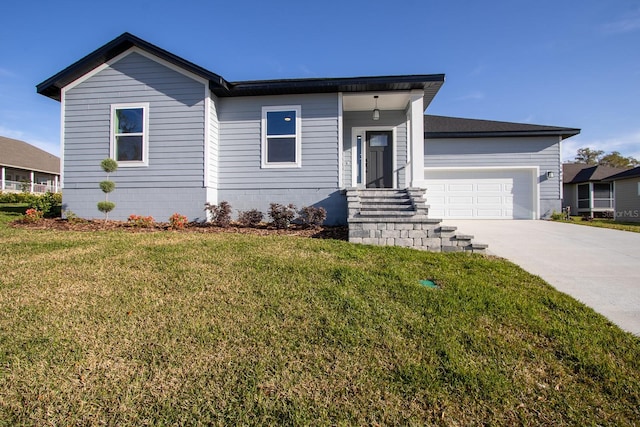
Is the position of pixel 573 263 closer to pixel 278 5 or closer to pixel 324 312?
pixel 324 312

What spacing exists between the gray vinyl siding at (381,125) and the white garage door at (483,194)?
356 cm

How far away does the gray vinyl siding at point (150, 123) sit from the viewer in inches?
332

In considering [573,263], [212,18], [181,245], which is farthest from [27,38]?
[573,263]

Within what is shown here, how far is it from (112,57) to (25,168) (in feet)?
83.2

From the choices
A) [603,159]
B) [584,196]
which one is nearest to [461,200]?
[584,196]

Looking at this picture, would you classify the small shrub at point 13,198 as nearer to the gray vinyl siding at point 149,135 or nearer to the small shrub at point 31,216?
the gray vinyl siding at point 149,135

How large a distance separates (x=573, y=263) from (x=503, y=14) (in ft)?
24.0

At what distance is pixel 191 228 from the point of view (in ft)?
24.8

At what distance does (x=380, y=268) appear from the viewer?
4.44 metres

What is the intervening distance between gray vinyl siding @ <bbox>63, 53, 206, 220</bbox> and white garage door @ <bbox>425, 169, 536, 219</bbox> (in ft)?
31.5

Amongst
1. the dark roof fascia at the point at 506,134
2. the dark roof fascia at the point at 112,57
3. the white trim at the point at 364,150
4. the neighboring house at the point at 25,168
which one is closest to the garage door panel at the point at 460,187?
the dark roof fascia at the point at 506,134

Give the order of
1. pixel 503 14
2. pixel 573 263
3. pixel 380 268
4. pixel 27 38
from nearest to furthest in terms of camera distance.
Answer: pixel 380 268 → pixel 573 263 → pixel 503 14 → pixel 27 38

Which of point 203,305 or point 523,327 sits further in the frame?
point 203,305

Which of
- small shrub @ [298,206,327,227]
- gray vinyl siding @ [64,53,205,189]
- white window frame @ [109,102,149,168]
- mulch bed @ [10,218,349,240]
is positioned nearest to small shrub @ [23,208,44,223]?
mulch bed @ [10,218,349,240]
